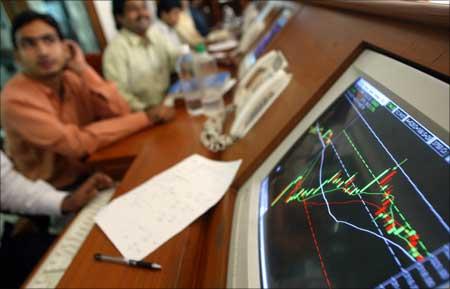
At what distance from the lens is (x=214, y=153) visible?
0.81 meters

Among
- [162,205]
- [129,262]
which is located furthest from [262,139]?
[129,262]

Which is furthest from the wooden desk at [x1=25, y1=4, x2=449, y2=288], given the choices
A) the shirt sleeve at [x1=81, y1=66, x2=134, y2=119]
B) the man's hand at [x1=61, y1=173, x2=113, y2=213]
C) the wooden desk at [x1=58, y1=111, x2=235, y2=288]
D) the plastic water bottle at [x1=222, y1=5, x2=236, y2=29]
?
the plastic water bottle at [x1=222, y1=5, x2=236, y2=29]

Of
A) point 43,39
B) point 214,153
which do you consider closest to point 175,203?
point 214,153

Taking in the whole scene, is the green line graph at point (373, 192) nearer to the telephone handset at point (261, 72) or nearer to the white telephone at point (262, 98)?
the white telephone at point (262, 98)

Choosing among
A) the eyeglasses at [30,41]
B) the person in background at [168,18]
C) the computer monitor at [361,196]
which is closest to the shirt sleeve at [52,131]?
the eyeglasses at [30,41]

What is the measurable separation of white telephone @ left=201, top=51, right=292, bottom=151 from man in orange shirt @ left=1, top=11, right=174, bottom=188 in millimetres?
347

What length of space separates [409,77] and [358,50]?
0.61 ft

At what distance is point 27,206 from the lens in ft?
3.30

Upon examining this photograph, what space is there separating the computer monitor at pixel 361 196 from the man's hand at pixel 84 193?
65 cm

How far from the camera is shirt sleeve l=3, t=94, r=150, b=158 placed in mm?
1084

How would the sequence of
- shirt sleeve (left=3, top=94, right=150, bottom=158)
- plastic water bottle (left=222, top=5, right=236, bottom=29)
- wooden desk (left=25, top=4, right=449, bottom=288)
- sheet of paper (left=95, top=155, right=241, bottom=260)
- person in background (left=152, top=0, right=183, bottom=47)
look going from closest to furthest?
wooden desk (left=25, top=4, right=449, bottom=288)
sheet of paper (left=95, top=155, right=241, bottom=260)
shirt sleeve (left=3, top=94, right=150, bottom=158)
person in background (left=152, top=0, right=183, bottom=47)
plastic water bottle (left=222, top=5, right=236, bottom=29)

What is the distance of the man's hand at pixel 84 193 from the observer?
0.95m

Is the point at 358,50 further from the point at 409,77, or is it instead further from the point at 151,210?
the point at 151,210

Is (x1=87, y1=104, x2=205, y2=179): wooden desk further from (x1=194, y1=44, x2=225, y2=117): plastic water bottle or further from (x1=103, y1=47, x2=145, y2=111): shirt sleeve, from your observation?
(x1=103, y1=47, x2=145, y2=111): shirt sleeve
